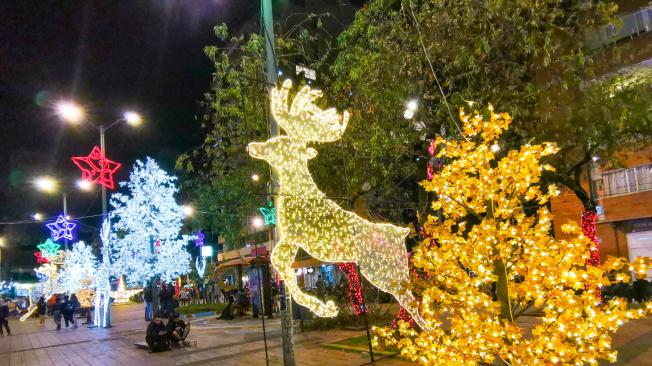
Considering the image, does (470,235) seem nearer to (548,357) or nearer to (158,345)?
(548,357)

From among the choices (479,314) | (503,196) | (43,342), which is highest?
(503,196)

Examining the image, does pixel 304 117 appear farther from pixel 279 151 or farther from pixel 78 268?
pixel 78 268

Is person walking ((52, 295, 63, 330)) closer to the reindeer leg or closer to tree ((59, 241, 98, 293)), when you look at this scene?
tree ((59, 241, 98, 293))

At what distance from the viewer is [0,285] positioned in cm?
5456

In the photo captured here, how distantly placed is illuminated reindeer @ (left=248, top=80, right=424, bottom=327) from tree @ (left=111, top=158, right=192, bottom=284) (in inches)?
574

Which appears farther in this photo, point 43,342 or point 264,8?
point 43,342

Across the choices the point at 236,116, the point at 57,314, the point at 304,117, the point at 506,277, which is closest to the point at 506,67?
the point at 304,117

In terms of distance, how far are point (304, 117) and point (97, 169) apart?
1323 centimetres

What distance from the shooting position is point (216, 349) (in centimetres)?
1161

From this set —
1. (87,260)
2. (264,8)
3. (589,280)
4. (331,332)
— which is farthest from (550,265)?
(87,260)

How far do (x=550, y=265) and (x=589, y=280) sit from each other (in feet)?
1.12

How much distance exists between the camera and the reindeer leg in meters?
8.05

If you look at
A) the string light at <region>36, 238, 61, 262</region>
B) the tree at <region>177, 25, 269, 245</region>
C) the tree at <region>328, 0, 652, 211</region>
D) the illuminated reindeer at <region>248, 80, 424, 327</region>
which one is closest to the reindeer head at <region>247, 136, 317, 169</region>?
the illuminated reindeer at <region>248, 80, 424, 327</region>

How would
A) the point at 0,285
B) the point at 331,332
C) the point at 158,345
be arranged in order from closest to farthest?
the point at 158,345 < the point at 331,332 < the point at 0,285
